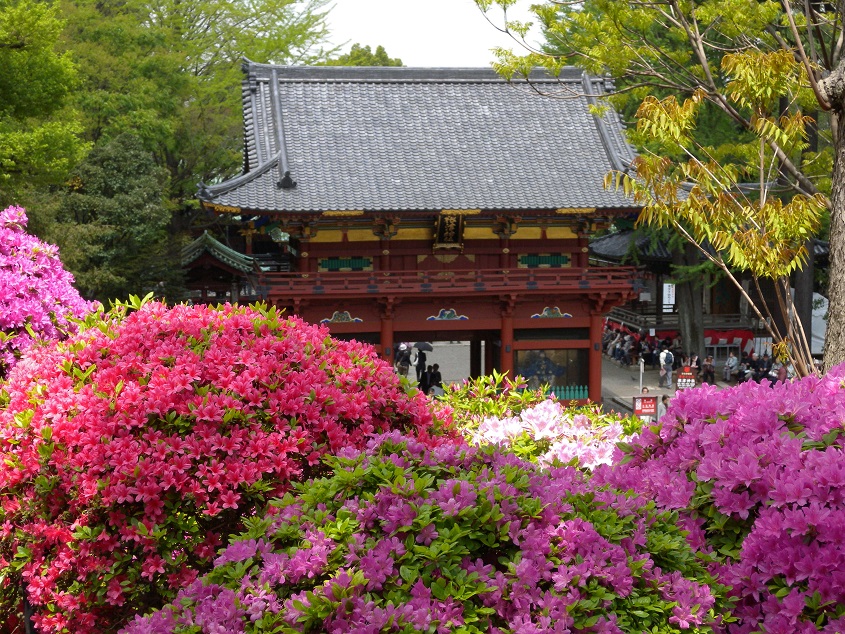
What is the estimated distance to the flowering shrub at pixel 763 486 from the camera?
420 cm

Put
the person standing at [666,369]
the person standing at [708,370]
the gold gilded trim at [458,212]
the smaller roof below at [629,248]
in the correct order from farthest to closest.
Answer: the smaller roof below at [629,248]
the person standing at [666,369]
the person standing at [708,370]
the gold gilded trim at [458,212]

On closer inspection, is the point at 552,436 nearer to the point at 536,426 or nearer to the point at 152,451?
the point at 536,426

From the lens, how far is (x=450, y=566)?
3973 mm

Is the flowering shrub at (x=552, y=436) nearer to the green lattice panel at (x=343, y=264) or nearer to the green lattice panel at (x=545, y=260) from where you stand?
the green lattice panel at (x=343, y=264)

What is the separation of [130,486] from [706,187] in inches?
250

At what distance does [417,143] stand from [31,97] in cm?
909

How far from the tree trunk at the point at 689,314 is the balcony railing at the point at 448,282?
7.98 metres

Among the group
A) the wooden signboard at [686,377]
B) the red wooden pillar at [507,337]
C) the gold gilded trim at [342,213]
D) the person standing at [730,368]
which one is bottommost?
the person standing at [730,368]

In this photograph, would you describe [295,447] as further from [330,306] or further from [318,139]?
[318,139]

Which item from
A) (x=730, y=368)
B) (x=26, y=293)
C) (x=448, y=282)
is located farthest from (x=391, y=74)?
(x=26, y=293)

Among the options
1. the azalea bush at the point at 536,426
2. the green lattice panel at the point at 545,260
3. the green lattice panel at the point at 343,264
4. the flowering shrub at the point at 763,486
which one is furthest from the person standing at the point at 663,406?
the green lattice panel at the point at 343,264

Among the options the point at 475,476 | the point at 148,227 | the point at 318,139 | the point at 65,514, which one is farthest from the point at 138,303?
the point at 148,227

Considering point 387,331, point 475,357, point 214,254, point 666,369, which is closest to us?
point 387,331

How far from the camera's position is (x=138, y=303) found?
667 centimetres
